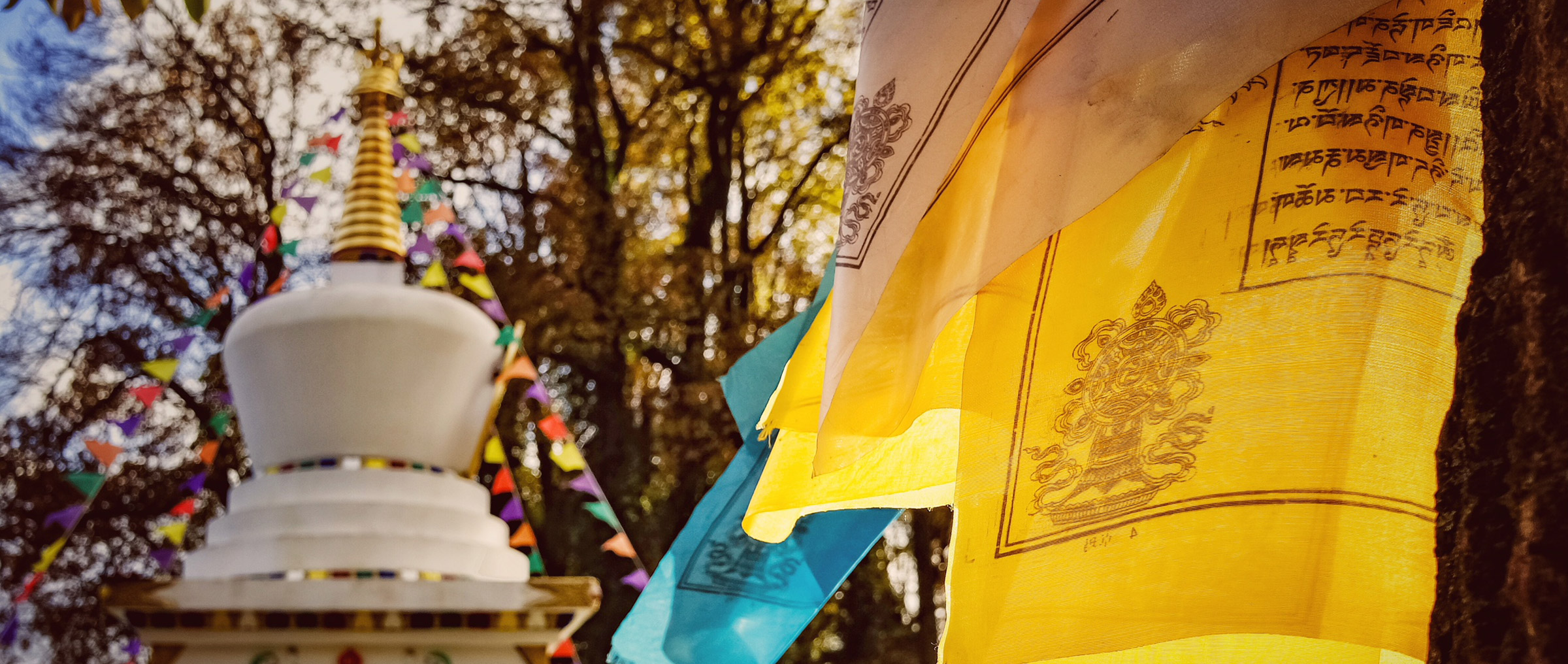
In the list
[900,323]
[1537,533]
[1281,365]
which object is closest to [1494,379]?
[1537,533]

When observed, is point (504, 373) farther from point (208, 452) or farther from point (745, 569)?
point (745, 569)

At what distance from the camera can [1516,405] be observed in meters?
1.15

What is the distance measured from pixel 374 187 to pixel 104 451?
1.95 m

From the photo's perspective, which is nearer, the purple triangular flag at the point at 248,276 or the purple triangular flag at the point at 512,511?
the purple triangular flag at the point at 512,511

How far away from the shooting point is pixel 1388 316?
55.1 inches

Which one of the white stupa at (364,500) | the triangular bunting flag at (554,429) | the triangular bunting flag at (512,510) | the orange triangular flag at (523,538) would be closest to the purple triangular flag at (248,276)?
the white stupa at (364,500)

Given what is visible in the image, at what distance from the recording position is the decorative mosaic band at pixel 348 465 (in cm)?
562

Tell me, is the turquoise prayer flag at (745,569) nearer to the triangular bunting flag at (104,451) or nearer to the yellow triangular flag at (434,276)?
the triangular bunting flag at (104,451)

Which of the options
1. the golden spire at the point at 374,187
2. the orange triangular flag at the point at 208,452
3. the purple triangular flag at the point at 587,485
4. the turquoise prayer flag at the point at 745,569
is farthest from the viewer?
the orange triangular flag at the point at 208,452

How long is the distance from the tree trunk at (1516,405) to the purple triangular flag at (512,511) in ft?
23.0

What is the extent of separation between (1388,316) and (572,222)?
9986 millimetres

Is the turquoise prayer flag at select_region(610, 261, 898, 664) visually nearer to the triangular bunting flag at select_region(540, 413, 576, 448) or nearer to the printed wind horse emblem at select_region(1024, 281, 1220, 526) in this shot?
the printed wind horse emblem at select_region(1024, 281, 1220, 526)

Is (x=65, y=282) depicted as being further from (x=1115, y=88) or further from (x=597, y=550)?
(x=1115, y=88)

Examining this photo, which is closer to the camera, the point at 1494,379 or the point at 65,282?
the point at 1494,379
